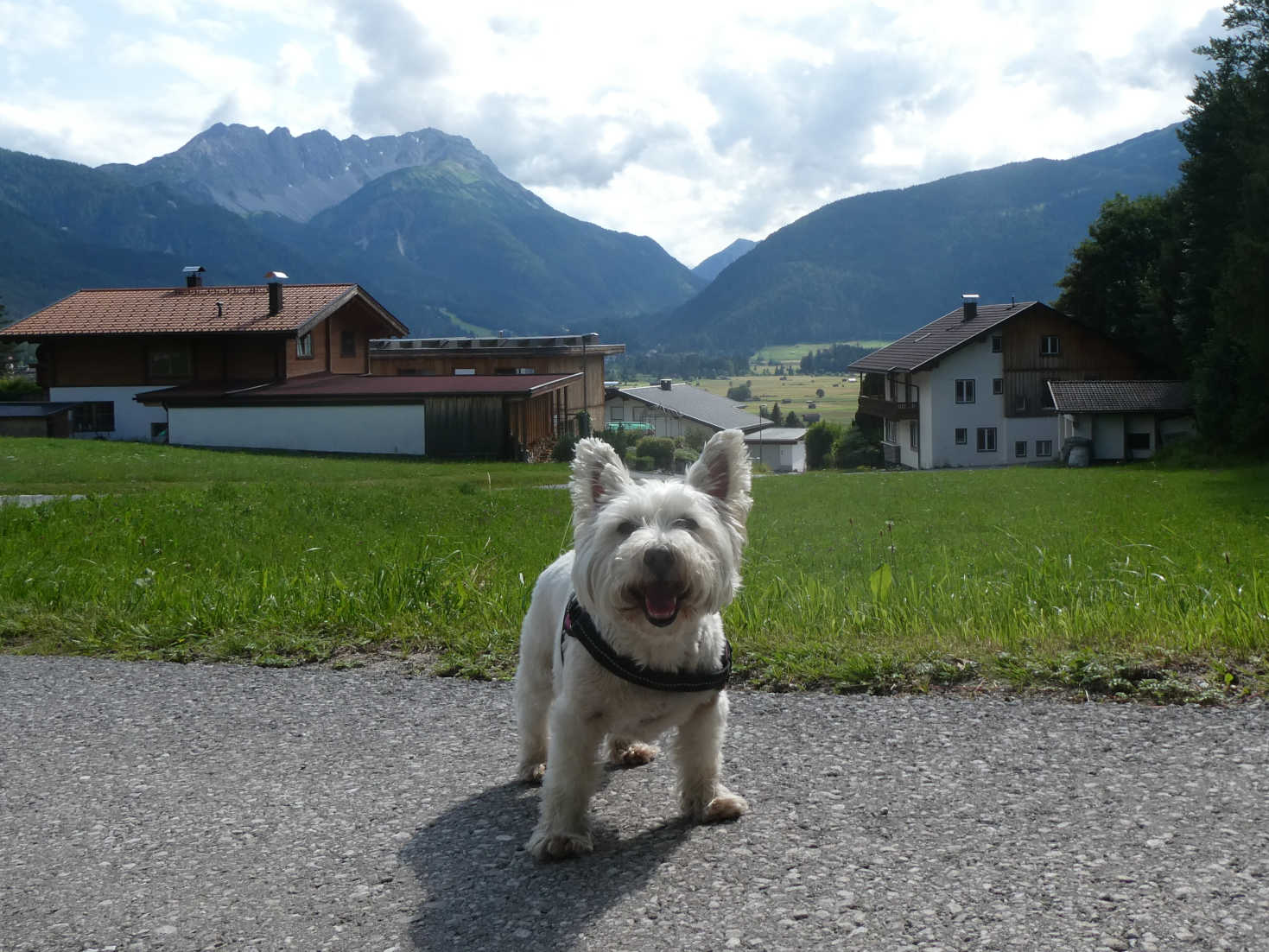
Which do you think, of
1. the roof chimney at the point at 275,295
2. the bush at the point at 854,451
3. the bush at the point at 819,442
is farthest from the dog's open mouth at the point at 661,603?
the bush at the point at 819,442

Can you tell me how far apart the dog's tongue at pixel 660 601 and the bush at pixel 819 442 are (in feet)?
254

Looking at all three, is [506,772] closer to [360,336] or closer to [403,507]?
[403,507]

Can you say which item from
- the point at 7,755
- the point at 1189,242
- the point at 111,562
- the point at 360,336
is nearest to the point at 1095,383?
the point at 1189,242

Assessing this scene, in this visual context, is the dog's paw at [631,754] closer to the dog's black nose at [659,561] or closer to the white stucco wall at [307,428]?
the dog's black nose at [659,561]

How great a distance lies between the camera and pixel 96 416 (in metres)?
53.4

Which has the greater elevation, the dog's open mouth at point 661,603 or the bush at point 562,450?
the bush at point 562,450

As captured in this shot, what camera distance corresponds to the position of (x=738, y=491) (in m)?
3.95

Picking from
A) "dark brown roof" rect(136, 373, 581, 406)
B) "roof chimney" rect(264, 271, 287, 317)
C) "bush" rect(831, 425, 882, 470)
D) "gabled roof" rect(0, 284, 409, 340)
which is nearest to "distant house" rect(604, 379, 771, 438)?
"bush" rect(831, 425, 882, 470)

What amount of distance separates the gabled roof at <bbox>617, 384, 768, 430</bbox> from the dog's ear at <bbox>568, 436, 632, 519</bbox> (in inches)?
2680

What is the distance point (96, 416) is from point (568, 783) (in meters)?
56.3

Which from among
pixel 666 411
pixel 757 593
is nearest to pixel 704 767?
pixel 757 593

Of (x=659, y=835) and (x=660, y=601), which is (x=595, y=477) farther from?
(x=659, y=835)

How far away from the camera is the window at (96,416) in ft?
175

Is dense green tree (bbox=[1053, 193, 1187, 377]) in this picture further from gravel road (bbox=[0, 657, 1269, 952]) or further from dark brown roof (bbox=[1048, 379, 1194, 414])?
gravel road (bbox=[0, 657, 1269, 952])
